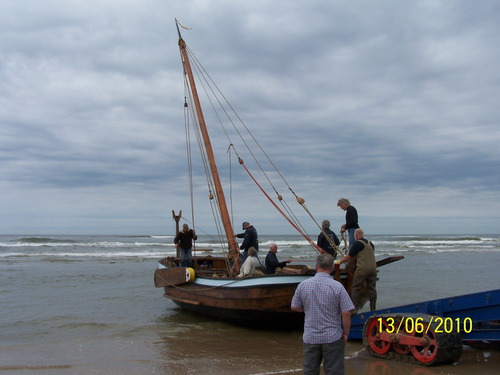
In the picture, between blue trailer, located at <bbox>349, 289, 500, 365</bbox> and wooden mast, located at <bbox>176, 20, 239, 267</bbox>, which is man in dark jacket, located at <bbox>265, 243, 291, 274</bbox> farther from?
blue trailer, located at <bbox>349, 289, 500, 365</bbox>

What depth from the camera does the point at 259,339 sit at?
9508 mm

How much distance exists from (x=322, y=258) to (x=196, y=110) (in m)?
9.65

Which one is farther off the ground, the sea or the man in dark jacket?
the man in dark jacket

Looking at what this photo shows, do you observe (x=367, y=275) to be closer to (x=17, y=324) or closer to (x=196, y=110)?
(x=196, y=110)

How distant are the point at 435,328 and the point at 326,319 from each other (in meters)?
3.07

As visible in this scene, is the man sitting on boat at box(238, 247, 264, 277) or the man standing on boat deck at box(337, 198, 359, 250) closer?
the man standing on boat deck at box(337, 198, 359, 250)

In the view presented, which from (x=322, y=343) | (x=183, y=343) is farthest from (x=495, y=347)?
(x=183, y=343)

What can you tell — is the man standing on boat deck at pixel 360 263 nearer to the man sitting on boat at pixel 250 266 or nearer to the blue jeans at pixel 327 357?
the man sitting on boat at pixel 250 266

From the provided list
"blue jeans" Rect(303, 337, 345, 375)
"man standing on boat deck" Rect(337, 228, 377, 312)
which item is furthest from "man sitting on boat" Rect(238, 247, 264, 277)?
"blue jeans" Rect(303, 337, 345, 375)

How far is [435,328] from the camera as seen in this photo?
265 inches

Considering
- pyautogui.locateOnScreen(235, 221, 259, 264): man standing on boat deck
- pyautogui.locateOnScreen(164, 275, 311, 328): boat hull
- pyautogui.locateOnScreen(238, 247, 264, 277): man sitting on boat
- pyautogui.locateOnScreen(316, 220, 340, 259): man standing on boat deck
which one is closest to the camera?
pyautogui.locateOnScreen(164, 275, 311, 328): boat hull

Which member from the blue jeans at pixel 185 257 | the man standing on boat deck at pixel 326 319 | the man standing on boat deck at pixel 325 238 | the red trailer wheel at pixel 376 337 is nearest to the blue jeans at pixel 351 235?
the man standing on boat deck at pixel 325 238

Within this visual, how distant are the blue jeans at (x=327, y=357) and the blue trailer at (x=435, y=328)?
2780 millimetres

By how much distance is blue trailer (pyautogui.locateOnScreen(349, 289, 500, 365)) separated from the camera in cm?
668
